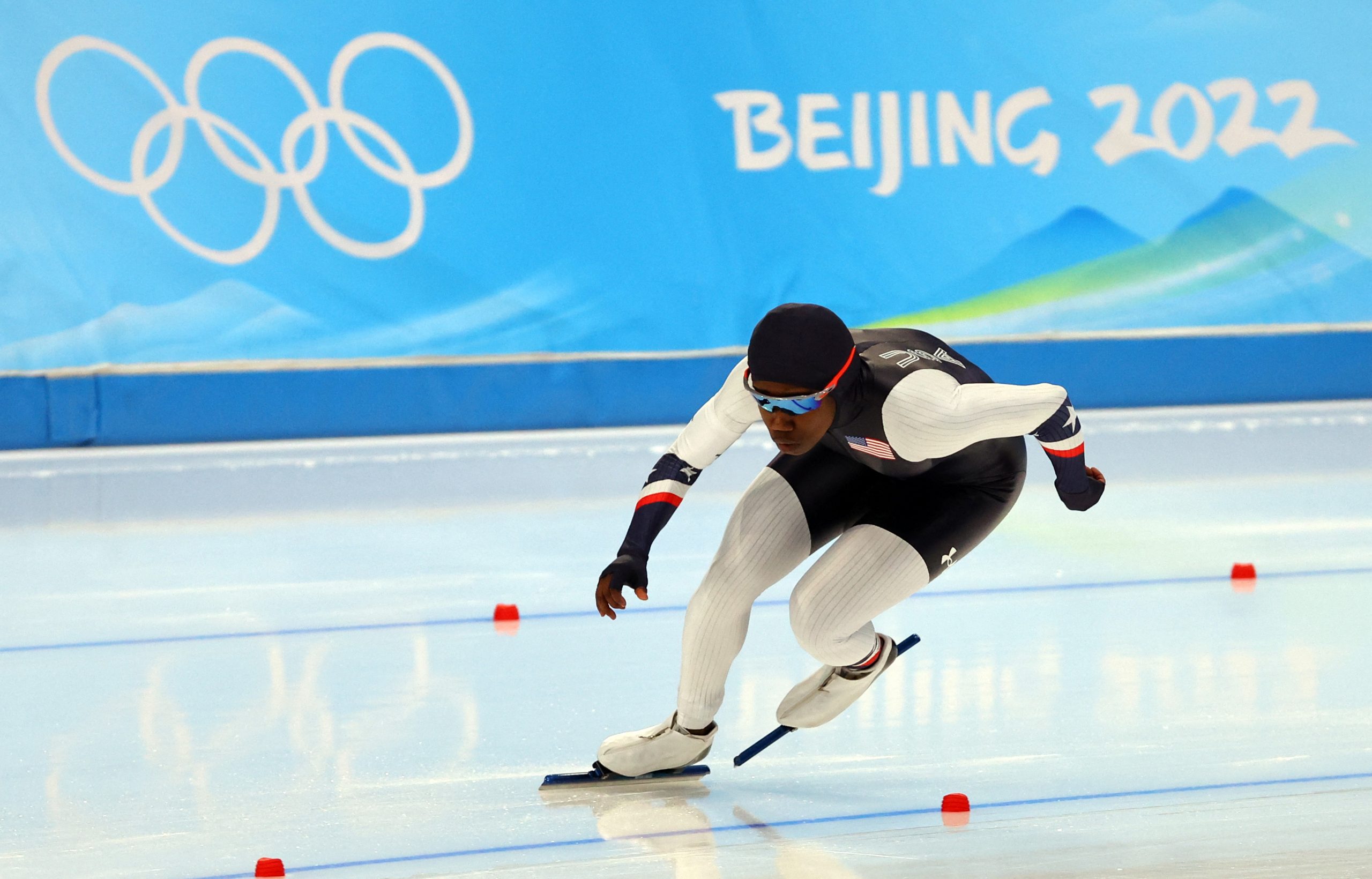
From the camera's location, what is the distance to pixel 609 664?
3273 mm

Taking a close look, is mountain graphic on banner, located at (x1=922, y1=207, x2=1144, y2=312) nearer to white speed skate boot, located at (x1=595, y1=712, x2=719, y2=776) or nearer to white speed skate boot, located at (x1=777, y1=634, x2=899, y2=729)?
white speed skate boot, located at (x1=777, y1=634, x2=899, y2=729)

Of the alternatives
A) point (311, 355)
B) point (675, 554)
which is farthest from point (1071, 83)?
point (675, 554)

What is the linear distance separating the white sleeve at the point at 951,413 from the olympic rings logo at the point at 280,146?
5.58 meters

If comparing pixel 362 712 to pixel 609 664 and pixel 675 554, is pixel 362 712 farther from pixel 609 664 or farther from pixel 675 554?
pixel 675 554

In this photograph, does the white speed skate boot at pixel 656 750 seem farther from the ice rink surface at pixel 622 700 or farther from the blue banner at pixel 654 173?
the blue banner at pixel 654 173

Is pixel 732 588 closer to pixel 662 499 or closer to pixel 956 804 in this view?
pixel 662 499

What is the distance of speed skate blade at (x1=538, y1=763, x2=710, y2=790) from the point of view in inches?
97.0

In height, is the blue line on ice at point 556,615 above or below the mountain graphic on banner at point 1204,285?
below

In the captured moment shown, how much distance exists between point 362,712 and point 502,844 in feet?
2.73

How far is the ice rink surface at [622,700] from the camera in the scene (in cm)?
215

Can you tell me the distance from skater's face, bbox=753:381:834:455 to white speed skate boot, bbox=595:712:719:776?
0.55m

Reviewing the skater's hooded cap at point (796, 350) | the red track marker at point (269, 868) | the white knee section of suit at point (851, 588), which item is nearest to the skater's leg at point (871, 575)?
the white knee section of suit at point (851, 588)

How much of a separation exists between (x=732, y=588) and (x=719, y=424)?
0.27 metres

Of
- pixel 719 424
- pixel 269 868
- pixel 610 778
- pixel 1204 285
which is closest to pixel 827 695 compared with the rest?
pixel 610 778
